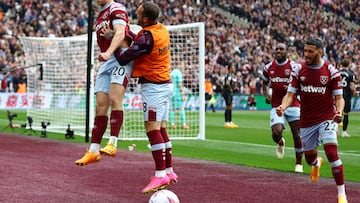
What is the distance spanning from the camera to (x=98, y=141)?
10.2m

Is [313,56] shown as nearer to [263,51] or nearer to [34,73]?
[34,73]

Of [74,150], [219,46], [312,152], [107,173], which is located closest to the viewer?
[312,152]

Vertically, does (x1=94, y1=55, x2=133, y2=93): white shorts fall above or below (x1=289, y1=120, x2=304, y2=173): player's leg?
above

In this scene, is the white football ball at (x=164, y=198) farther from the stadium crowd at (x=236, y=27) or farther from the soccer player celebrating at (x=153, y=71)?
the stadium crowd at (x=236, y=27)

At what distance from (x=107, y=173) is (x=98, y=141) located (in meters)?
2.42

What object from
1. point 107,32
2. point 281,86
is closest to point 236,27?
point 281,86

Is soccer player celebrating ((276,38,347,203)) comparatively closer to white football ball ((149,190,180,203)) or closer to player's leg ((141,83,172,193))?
player's leg ((141,83,172,193))

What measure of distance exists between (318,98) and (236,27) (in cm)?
4291

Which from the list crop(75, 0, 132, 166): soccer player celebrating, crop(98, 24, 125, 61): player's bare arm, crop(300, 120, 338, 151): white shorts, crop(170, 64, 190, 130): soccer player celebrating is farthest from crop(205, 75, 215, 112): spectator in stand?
crop(98, 24, 125, 61): player's bare arm

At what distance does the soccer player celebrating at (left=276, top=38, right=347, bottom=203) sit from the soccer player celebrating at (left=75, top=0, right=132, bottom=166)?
2117mm

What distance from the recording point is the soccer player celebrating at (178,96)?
23.6m

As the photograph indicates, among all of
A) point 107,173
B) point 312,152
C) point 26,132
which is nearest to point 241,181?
point 312,152

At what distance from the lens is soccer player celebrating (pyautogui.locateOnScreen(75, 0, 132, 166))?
10.1 meters

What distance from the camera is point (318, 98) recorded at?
34.1 feet
